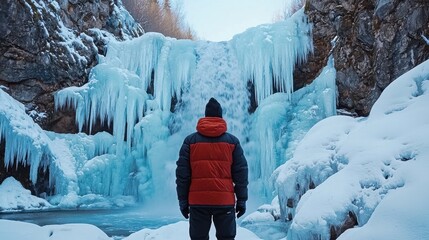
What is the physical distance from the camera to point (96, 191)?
10578 mm

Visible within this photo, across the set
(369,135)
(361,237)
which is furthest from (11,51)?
(361,237)

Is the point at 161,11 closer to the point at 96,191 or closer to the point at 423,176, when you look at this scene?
the point at 96,191

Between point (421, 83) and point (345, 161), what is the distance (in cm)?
107

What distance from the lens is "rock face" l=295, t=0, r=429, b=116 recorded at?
6.99m

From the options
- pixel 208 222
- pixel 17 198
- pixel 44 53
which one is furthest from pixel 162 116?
pixel 208 222

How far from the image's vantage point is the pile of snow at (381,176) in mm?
2400

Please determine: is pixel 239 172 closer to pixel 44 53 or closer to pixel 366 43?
pixel 366 43

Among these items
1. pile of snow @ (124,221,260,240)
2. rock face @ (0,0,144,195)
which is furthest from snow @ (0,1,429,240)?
pile of snow @ (124,221,260,240)

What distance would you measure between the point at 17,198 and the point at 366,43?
922cm

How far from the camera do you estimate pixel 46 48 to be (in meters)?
10.8

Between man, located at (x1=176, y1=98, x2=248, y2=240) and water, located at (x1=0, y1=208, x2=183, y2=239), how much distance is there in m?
4.06

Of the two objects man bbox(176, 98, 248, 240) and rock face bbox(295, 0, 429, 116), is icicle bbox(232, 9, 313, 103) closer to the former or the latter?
rock face bbox(295, 0, 429, 116)

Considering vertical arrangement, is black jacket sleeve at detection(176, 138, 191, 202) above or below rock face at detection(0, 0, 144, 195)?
below

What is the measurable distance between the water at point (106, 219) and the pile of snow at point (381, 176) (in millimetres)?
3910
